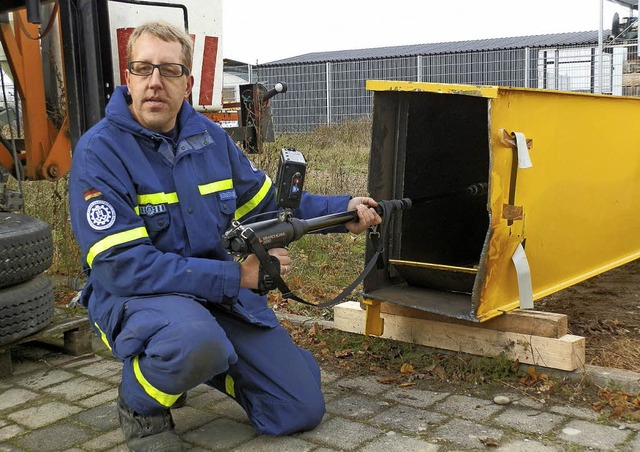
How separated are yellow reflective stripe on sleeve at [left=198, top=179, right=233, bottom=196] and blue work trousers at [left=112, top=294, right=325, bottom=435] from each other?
1.46 ft

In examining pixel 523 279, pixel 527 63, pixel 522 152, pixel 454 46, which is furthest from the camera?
pixel 454 46

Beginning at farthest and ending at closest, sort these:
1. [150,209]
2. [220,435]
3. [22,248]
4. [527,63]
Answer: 1. [527,63]
2. [22,248]
3. [220,435]
4. [150,209]

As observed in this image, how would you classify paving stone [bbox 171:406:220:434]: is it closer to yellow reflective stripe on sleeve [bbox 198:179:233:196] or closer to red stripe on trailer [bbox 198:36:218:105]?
yellow reflective stripe on sleeve [bbox 198:179:233:196]

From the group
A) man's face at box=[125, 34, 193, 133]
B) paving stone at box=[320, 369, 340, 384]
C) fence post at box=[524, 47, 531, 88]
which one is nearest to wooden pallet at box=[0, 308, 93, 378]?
paving stone at box=[320, 369, 340, 384]

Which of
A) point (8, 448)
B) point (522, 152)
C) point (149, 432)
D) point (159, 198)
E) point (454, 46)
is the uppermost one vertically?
point (454, 46)

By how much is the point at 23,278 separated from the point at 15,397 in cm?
60

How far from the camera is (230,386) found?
3172 millimetres

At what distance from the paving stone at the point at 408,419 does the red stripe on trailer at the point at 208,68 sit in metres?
2.96

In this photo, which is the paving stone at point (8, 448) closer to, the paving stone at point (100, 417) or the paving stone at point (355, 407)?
the paving stone at point (100, 417)

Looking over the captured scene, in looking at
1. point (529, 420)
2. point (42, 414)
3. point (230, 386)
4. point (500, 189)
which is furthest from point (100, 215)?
point (529, 420)

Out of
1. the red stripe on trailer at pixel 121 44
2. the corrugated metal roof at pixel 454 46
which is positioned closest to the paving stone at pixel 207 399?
A: the red stripe on trailer at pixel 121 44

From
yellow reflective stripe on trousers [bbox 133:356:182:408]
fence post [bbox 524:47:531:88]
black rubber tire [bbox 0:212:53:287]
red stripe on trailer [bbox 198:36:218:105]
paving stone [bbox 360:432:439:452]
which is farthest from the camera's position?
fence post [bbox 524:47:531:88]

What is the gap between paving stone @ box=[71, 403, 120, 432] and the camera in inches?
126

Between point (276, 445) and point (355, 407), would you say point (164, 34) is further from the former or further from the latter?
point (355, 407)
